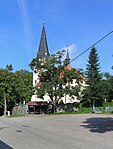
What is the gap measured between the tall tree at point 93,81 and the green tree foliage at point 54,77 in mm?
7121

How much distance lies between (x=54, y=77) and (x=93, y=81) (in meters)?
12.9

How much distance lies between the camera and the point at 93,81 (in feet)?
227

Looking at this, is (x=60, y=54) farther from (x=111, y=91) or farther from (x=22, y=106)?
(x=111, y=91)

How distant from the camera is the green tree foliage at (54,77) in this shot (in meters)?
59.1

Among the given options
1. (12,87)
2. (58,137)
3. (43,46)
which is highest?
(43,46)

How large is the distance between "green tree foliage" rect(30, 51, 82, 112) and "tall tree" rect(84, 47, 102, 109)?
7121 mm

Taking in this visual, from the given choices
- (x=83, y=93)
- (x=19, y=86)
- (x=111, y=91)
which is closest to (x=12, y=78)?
(x=19, y=86)

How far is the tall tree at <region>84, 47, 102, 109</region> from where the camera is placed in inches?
2667

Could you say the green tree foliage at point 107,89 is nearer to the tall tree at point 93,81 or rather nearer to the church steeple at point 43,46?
the tall tree at point 93,81

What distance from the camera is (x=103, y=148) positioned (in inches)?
473

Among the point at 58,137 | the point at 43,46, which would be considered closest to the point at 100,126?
the point at 58,137

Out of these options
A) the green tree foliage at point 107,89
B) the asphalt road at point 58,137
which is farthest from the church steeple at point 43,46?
the asphalt road at point 58,137

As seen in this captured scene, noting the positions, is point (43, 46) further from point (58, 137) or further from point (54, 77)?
point (58, 137)

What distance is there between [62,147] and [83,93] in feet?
177
